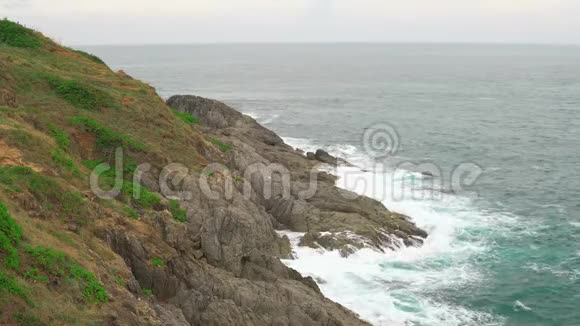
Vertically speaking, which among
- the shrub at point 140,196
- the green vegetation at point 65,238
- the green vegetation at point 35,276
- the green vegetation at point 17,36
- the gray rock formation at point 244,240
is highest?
the green vegetation at point 17,36

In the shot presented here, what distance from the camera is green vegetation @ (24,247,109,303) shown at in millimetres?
18766

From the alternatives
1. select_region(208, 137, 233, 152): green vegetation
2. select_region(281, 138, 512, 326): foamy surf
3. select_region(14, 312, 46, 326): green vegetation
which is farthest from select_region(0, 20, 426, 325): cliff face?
select_region(281, 138, 512, 326): foamy surf

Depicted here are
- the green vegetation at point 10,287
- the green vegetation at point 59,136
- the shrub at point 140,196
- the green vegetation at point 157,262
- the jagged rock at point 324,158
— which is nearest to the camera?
the green vegetation at point 10,287

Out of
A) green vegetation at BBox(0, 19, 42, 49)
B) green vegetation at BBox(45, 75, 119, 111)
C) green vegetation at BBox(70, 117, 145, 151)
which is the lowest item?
green vegetation at BBox(70, 117, 145, 151)

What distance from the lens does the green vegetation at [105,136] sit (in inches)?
1314

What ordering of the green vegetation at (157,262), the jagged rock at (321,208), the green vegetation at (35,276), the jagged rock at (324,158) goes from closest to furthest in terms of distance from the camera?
the green vegetation at (35,276) < the green vegetation at (157,262) < the jagged rock at (321,208) < the jagged rock at (324,158)

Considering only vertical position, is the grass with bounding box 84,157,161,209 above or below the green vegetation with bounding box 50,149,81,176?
below

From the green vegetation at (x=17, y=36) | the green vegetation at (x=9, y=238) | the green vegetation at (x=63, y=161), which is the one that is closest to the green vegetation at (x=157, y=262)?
the green vegetation at (x=9, y=238)

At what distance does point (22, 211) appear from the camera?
69.8 ft

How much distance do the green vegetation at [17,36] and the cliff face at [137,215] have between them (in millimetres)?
148

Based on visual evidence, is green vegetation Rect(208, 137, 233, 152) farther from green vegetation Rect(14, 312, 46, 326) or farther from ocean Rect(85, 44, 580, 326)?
green vegetation Rect(14, 312, 46, 326)

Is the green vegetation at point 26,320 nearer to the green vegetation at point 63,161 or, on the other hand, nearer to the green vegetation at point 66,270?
the green vegetation at point 66,270

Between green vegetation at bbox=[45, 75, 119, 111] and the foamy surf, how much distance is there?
51.1ft

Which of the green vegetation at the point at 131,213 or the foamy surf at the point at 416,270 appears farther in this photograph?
the foamy surf at the point at 416,270
